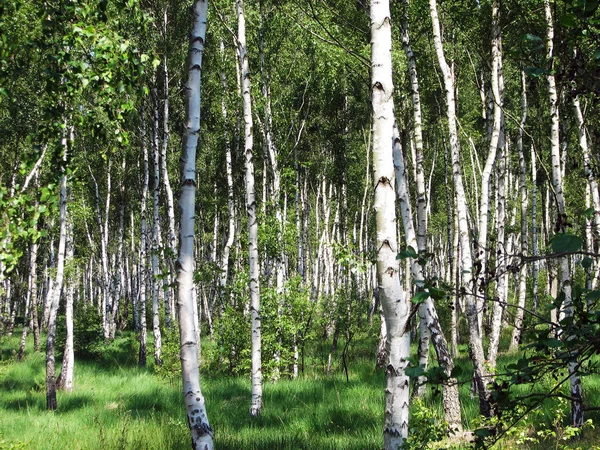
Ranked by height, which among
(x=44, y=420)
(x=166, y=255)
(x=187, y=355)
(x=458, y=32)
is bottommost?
(x=44, y=420)

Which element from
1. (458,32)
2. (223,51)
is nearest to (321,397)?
(458,32)

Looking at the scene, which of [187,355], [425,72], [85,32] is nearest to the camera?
[85,32]

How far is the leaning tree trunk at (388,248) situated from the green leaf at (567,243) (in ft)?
4.97

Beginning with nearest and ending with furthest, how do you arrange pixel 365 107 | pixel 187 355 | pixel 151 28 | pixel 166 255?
pixel 187 355
pixel 166 255
pixel 151 28
pixel 365 107

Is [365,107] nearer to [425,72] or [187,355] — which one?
[425,72]

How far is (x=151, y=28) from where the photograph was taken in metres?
15.3

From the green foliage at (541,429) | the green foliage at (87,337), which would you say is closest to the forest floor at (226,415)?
the green foliage at (541,429)

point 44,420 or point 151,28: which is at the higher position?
point 151,28

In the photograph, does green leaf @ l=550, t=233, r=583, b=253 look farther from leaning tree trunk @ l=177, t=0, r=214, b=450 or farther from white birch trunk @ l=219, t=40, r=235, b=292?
white birch trunk @ l=219, t=40, r=235, b=292

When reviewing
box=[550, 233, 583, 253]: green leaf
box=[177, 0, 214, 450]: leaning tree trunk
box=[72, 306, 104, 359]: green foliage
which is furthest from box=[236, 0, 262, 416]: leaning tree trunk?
box=[72, 306, 104, 359]: green foliage

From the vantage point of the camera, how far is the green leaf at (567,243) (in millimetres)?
1391

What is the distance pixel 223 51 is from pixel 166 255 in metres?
12.9

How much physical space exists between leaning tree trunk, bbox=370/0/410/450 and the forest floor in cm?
40

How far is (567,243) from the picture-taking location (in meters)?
1.41
